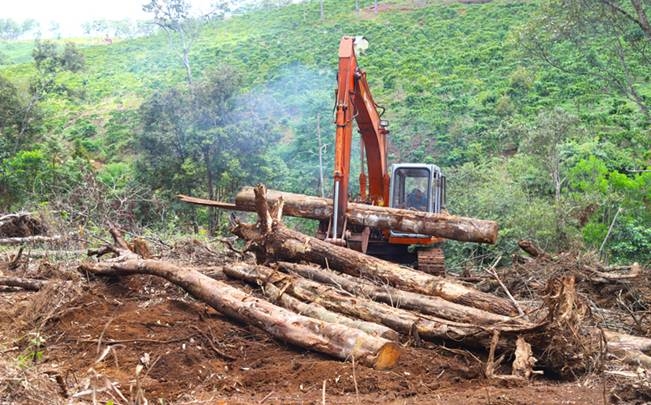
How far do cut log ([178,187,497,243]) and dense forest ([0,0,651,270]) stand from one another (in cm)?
374

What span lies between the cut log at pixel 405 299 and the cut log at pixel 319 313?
0.65 m

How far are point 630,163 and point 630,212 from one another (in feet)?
21.2

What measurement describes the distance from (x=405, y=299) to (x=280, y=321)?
1.48 m

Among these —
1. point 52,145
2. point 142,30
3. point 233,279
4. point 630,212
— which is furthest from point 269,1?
point 233,279

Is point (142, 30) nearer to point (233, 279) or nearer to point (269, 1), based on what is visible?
point (269, 1)

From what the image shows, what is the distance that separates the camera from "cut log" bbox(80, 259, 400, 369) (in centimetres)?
457

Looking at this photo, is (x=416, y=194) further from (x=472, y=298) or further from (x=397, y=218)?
(x=472, y=298)

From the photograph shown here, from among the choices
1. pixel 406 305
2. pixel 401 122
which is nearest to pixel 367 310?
pixel 406 305

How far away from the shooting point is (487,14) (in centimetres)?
4691

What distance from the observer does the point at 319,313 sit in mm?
5523

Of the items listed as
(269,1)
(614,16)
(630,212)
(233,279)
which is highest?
(269,1)

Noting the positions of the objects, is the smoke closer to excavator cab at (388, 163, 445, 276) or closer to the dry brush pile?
excavator cab at (388, 163, 445, 276)

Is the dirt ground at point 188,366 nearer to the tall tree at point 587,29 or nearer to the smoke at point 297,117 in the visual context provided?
the tall tree at point 587,29

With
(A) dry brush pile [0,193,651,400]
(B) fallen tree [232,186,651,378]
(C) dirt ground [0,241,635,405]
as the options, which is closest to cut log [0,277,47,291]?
(A) dry brush pile [0,193,651,400]
